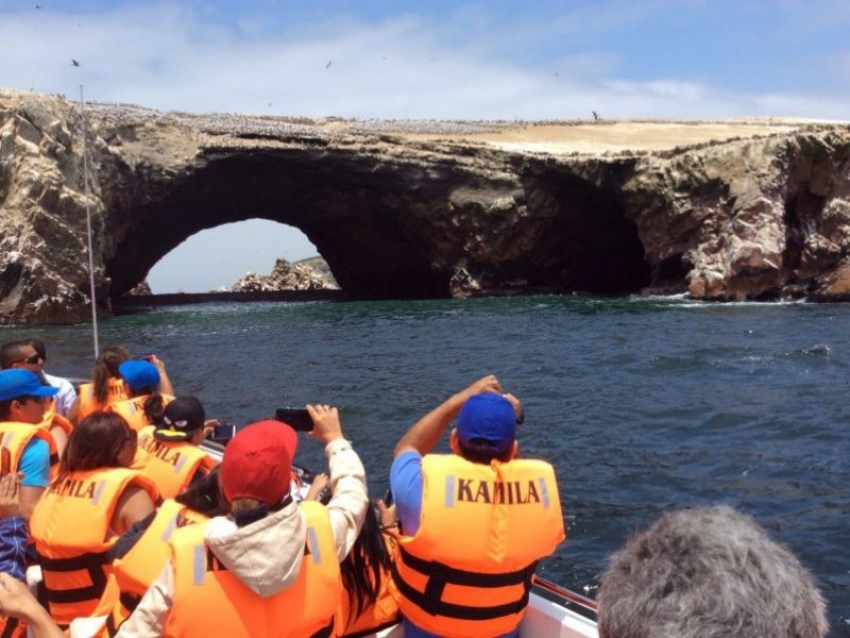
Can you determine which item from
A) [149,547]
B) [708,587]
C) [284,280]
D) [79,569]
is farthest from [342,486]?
[284,280]

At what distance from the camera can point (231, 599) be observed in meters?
2.51

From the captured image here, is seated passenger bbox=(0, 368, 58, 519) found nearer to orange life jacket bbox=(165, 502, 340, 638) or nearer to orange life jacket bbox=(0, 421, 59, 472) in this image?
orange life jacket bbox=(0, 421, 59, 472)

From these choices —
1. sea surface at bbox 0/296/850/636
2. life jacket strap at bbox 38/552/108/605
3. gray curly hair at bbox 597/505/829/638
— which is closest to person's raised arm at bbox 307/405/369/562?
life jacket strap at bbox 38/552/108/605

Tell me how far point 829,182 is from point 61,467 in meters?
29.0

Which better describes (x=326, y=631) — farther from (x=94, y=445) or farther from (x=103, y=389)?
(x=103, y=389)

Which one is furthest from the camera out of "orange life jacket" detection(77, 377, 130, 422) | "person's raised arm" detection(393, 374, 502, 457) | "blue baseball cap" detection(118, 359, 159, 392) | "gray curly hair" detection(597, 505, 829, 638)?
"orange life jacket" detection(77, 377, 130, 422)

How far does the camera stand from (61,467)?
364 cm

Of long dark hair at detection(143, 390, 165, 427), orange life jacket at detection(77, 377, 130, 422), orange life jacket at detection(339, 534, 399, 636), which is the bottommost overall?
orange life jacket at detection(339, 534, 399, 636)

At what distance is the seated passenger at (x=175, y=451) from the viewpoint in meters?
4.31

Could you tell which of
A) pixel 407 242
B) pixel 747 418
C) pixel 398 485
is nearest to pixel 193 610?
pixel 398 485

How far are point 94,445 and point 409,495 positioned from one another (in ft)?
4.51

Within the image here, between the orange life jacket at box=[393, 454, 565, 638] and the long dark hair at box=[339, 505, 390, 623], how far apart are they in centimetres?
15

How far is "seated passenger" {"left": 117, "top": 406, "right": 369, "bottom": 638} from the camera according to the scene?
8.09 ft

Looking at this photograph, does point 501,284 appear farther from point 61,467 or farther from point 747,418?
point 61,467
